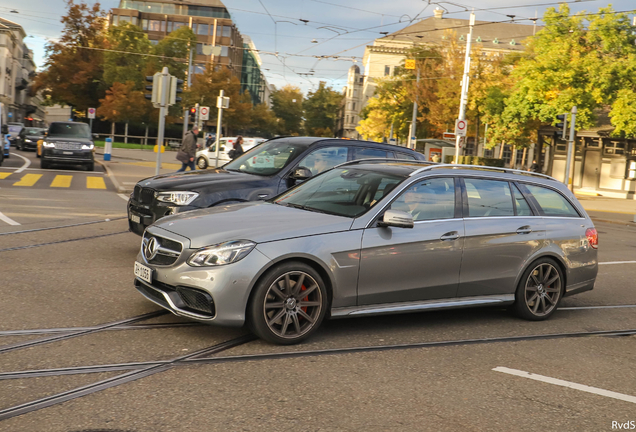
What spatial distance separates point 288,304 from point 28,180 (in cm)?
1719

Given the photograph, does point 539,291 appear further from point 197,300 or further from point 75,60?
point 75,60

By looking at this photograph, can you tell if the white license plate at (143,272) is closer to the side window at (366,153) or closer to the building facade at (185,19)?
the side window at (366,153)

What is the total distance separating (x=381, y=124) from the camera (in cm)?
7775

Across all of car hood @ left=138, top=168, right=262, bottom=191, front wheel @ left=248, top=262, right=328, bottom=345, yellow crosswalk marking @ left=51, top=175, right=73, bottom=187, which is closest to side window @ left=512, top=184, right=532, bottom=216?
front wheel @ left=248, top=262, right=328, bottom=345

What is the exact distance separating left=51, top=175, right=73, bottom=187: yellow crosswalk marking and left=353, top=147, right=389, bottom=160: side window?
484 inches

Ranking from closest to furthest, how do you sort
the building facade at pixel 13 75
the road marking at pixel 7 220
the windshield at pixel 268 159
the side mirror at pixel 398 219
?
1. the side mirror at pixel 398 219
2. the windshield at pixel 268 159
3. the road marking at pixel 7 220
4. the building facade at pixel 13 75

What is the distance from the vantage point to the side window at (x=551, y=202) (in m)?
7.40

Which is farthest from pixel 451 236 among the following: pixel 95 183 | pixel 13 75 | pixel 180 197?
pixel 13 75

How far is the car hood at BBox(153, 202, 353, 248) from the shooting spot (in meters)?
5.49

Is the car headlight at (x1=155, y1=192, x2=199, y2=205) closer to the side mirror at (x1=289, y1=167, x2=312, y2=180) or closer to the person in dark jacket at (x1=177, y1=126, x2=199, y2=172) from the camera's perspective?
the side mirror at (x1=289, y1=167, x2=312, y2=180)

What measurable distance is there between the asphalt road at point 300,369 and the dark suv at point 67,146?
62.8 ft

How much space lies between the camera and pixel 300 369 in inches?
197

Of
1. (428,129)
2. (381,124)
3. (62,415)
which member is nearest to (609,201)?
(428,129)

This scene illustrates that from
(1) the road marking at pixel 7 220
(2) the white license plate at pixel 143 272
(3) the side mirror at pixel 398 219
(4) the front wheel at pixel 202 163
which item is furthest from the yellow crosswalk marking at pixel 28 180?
(3) the side mirror at pixel 398 219
